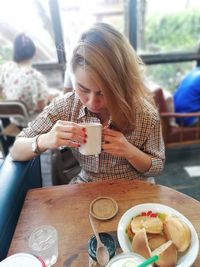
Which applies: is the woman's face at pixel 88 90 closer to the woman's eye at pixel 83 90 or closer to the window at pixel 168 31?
the woman's eye at pixel 83 90

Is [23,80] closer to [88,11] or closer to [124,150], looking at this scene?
[88,11]

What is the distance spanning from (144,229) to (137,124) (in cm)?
50

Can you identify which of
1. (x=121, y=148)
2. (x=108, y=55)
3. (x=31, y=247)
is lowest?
(x=31, y=247)

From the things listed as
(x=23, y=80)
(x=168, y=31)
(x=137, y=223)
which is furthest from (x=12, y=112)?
(x=168, y=31)

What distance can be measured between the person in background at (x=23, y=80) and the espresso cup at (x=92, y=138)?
160cm

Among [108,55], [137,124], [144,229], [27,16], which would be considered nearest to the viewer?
[144,229]

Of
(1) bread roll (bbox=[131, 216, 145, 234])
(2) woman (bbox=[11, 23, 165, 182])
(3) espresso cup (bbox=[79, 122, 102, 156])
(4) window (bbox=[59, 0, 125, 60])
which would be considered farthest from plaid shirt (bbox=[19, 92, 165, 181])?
(4) window (bbox=[59, 0, 125, 60])

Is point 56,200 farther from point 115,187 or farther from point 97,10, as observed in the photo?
point 97,10

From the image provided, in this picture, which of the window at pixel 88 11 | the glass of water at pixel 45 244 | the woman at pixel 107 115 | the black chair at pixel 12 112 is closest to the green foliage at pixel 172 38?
the window at pixel 88 11

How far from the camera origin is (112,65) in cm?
94

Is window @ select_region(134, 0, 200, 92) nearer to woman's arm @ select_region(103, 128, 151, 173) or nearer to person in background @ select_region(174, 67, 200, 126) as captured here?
person in background @ select_region(174, 67, 200, 126)

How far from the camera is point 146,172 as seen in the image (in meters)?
1.13

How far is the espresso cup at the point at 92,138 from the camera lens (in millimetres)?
877

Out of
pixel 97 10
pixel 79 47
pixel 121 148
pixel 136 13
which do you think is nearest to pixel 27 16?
pixel 97 10
